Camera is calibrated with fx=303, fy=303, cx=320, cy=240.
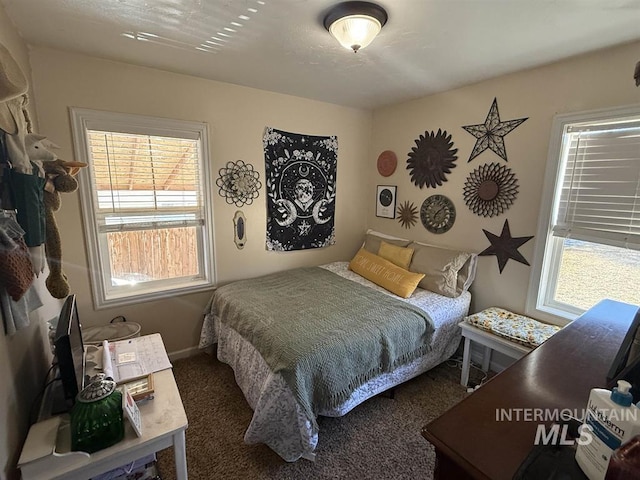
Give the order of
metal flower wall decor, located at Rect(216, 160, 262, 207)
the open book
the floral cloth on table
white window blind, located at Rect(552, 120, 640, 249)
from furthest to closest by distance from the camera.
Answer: metal flower wall decor, located at Rect(216, 160, 262, 207), the floral cloth on table, white window blind, located at Rect(552, 120, 640, 249), the open book

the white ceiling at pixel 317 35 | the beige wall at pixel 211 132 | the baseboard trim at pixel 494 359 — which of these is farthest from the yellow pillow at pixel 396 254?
the white ceiling at pixel 317 35

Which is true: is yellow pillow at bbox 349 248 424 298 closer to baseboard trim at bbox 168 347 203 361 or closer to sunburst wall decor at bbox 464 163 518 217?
sunburst wall decor at bbox 464 163 518 217

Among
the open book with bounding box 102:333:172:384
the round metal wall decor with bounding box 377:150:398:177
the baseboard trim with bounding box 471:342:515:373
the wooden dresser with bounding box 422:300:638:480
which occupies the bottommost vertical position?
the baseboard trim with bounding box 471:342:515:373

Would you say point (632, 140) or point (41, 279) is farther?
point (632, 140)

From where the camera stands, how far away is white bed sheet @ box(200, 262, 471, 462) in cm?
159

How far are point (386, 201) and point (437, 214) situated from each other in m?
0.64

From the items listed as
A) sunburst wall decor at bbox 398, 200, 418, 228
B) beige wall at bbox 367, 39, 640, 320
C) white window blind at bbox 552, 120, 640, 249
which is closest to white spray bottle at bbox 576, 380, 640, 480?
white window blind at bbox 552, 120, 640, 249

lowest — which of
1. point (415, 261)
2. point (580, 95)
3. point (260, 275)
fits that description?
point (260, 275)

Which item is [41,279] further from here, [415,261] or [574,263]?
[574,263]

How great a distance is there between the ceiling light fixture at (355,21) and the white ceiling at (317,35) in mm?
43

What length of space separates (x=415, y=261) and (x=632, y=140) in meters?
1.57

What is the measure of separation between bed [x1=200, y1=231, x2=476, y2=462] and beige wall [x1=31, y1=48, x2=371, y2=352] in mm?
285

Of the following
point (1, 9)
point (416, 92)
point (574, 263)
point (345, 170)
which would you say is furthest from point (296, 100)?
point (574, 263)

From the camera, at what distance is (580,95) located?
6.37 feet
